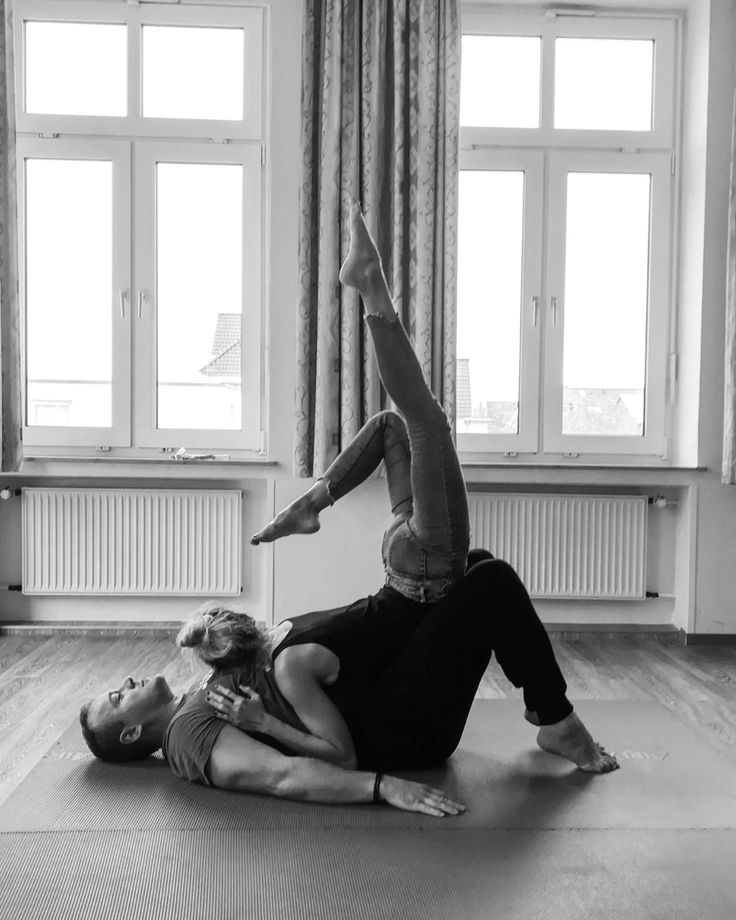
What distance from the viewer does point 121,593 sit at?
361cm

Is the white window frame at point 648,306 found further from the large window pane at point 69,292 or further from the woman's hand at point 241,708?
the woman's hand at point 241,708

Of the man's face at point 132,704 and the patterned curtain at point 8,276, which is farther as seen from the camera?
the patterned curtain at point 8,276

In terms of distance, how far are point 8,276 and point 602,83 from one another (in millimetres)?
2821

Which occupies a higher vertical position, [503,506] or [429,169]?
[429,169]

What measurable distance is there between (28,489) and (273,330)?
1297 millimetres

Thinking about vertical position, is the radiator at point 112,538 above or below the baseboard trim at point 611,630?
above

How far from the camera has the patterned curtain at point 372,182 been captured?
3365 mm

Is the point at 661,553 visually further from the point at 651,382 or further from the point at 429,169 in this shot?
the point at 429,169

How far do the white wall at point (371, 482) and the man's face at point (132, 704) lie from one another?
164 centimetres

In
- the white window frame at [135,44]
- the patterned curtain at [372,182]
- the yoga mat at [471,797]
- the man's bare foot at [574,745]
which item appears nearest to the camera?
the yoga mat at [471,797]

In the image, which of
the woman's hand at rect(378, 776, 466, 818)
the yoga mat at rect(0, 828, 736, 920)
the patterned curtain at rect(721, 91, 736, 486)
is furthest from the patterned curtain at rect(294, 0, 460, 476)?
the yoga mat at rect(0, 828, 736, 920)

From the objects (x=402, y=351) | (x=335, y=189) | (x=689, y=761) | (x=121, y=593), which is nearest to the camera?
(x=402, y=351)

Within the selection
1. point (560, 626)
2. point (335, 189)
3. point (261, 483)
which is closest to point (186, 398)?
point (261, 483)

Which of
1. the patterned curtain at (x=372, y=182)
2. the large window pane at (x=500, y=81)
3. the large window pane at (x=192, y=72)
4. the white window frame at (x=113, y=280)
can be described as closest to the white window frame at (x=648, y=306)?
the large window pane at (x=500, y=81)
